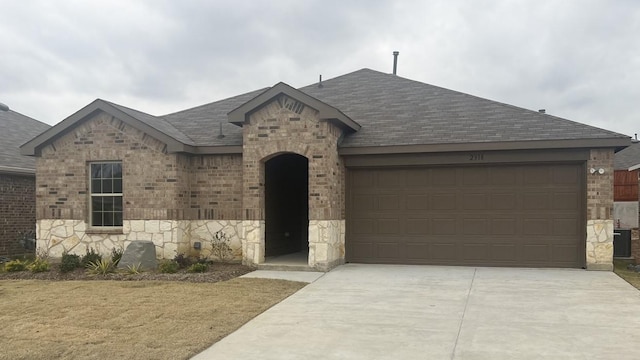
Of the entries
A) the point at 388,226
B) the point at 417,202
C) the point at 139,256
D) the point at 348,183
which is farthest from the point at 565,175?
the point at 139,256

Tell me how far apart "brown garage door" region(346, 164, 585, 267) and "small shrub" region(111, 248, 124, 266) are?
570cm

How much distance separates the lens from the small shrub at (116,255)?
12.8m

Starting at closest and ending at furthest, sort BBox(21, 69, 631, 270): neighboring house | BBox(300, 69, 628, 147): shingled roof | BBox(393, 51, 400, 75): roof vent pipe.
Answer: BBox(21, 69, 631, 270): neighboring house → BBox(300, 69, 628, 147): shingled roof → BBox(393, 51, 400, 75): roof vent pipe

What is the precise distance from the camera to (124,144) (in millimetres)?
13312

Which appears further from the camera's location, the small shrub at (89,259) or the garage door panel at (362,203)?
the garage door panel at (362,203)

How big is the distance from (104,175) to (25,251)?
4715mm

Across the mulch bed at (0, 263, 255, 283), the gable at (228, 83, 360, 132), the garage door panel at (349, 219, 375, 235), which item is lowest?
the mulch bed at (0, 263, 255, 283)

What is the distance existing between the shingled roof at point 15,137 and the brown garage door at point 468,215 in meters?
10.4

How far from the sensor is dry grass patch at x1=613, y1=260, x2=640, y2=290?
1047 centimetres

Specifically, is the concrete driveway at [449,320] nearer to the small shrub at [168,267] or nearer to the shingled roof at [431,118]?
the shingled roof at [431,118]

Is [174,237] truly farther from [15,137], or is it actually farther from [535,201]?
[15,137]

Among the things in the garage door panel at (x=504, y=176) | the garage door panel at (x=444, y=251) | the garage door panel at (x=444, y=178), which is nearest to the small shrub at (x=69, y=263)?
the garage door panel at (x=444, y=251)

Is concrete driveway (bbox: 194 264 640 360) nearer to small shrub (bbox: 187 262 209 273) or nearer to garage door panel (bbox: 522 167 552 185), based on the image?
garage door panel (bbox: 522 167 552 185)

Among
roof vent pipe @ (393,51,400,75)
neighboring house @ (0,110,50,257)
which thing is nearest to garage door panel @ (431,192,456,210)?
roof vent pipe @ (393,51,400,75)
